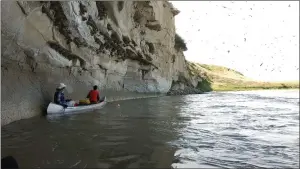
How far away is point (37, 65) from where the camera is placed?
16.0 meters

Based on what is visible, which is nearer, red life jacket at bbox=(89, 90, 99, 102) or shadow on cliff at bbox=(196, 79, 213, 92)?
red life jacket at bbox=(89, 90, 99, 102)

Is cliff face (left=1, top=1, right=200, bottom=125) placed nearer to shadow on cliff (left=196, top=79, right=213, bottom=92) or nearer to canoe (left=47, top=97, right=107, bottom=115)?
canoe (left=47, top=97, right=107, bottom=115)

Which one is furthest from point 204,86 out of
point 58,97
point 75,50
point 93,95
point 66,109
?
point 58,97

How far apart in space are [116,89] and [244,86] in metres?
46.0

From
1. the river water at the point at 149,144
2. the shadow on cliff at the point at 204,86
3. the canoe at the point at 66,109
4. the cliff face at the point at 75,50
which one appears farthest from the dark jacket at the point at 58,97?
the shadow on cliff at the point at 204,86

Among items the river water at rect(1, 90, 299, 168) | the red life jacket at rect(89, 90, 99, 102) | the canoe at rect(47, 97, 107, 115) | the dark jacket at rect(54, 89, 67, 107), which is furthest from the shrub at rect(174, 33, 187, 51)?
the river water at rect(1, 90, 299, 168)

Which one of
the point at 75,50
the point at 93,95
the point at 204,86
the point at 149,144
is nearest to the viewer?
the point at 149,144

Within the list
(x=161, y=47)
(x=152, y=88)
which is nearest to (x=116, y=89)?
(x=152, y=88)

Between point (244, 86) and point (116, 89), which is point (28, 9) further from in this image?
point (244, 86)

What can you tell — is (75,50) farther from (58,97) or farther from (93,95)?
(58,97)

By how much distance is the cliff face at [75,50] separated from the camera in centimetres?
1324

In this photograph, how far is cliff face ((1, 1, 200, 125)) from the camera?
13242 mm

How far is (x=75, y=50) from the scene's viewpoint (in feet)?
63.1

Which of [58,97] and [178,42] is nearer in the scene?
[58,97]
